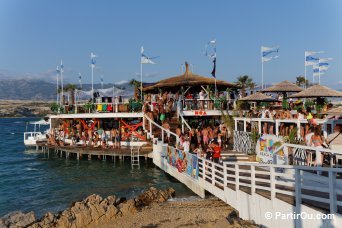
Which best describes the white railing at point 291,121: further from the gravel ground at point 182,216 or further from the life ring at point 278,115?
the gravel ground at point 182,216

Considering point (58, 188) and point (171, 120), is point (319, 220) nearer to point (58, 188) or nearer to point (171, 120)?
point (58, 188)

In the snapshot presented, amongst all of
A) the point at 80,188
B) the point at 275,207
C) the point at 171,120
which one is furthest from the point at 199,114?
the point at 275,207

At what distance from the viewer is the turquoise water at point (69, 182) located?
714 inches

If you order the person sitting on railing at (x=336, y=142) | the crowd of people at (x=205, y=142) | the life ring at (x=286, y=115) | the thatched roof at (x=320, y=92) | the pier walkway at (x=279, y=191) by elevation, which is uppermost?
the thatched roof at (x=320, y=92)

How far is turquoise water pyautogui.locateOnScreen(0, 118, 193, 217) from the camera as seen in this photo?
18125mm

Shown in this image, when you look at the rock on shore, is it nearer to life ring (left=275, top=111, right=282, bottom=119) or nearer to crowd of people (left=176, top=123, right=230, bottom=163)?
crowd of people (left=176, top=123, right=230, bottom=163)

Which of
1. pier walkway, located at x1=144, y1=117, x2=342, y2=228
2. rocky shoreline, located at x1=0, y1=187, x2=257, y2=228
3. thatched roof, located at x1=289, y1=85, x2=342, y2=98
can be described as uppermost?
thatched roof, located at x1=289, y1=85, x2=342, y2=98

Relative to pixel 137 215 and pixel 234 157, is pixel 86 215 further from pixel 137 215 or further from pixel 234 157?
pixel 234 157

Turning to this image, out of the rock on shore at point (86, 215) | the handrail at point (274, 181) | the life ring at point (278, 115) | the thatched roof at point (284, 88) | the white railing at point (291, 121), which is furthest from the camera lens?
the thatched roof at point (284, 88)

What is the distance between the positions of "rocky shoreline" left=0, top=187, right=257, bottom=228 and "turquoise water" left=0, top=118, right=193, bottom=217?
6.91 ft

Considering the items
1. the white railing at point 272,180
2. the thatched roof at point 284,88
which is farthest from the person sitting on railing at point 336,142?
the thatched roof at point 284,88

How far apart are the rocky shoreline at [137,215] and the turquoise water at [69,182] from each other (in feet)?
6.91

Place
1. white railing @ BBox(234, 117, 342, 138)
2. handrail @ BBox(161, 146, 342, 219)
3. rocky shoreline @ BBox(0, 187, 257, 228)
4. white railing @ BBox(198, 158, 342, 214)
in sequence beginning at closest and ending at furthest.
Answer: white railing @ BBox(198, 158, 342, 214)
handrail @ BBox(161, 146, 342, 219)
rocky shoreline @ BBox(0, 187, 257, 228)
white railing @ BBox(234, 117, 342, 138)

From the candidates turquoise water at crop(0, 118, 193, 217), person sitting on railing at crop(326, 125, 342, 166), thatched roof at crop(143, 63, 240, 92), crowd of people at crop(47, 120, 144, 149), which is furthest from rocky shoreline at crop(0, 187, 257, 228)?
thatched roof at crop(143, 63, 240, 92)
